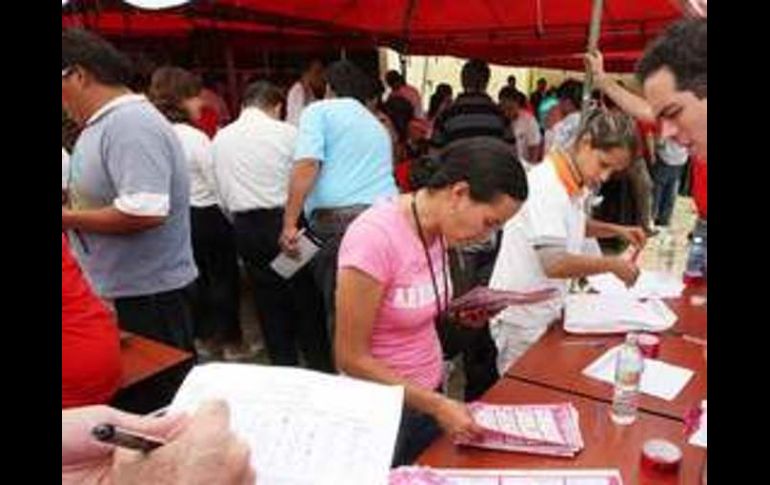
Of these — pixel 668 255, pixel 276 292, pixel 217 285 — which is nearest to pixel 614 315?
pixel 668 255

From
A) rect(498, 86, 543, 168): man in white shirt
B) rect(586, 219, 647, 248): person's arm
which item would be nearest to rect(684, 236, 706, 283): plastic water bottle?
rect(586, 219, 647, 248): person's arm

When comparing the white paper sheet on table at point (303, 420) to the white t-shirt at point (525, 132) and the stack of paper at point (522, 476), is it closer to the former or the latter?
the stack of paper at point (522, 476)

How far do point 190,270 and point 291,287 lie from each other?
40.0 inches

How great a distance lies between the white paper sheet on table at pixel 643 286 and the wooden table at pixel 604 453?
0.84 meters

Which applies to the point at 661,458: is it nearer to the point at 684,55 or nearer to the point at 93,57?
the point at 684,55

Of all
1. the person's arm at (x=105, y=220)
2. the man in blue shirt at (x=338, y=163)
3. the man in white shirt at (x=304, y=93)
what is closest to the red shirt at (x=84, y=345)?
the person's arm at (x=105, y=220)

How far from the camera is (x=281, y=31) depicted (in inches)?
251

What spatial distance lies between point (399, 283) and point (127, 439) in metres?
0.95

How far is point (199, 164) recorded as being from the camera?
11.9ft

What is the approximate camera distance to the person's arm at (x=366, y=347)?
5.24 ft

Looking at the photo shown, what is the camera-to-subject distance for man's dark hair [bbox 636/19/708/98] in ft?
4.97

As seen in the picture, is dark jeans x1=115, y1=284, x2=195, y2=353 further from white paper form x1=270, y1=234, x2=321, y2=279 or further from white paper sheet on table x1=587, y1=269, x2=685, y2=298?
white paper sheet on table x1=587, y1=269, x2=685, y2=298

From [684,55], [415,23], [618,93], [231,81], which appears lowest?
[684,55]
